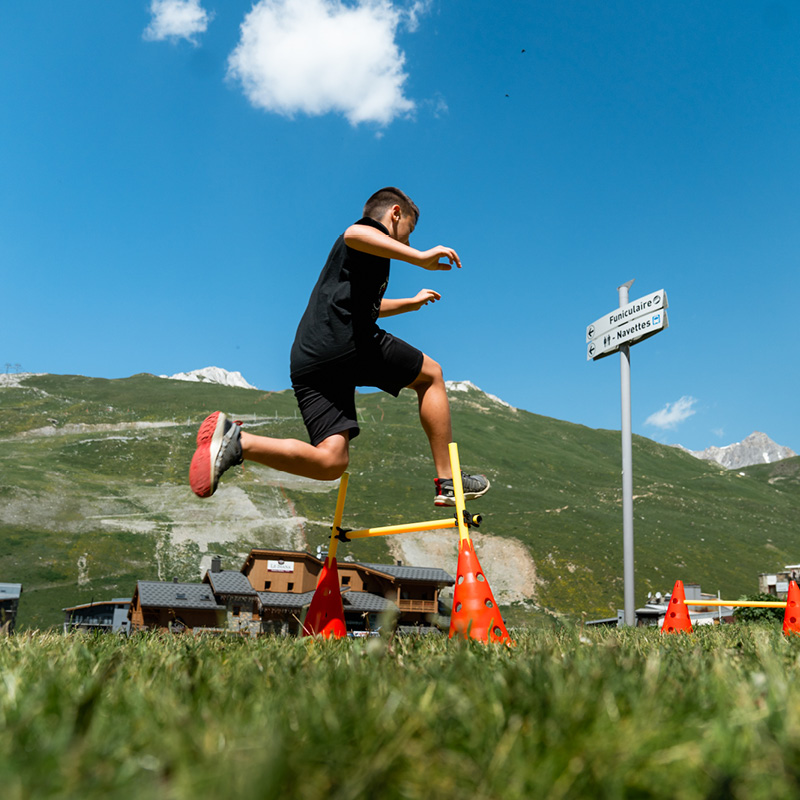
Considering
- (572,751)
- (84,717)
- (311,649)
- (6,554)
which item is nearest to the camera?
(572,751)

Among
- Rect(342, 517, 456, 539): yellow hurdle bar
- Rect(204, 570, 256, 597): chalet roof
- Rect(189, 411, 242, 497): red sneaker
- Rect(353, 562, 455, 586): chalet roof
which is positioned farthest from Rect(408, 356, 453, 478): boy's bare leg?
Rect(353, 562, 455, 586): chalet roof

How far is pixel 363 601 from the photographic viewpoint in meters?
45.9

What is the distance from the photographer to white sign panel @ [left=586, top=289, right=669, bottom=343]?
11541 mm

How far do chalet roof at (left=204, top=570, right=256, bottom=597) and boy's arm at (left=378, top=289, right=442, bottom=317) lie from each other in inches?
1669

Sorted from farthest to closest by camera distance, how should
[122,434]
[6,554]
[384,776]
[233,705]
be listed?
[122,434] → [6,554] → [233,705] → [384,776]

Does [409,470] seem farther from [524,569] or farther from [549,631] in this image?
[549,631]

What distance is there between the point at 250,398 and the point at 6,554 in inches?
3627

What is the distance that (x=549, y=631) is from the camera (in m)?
2.88

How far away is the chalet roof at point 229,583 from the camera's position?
143 ft

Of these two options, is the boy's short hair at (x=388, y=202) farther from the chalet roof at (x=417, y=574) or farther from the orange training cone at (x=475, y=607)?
the chalet roof at (x=417, y=574)

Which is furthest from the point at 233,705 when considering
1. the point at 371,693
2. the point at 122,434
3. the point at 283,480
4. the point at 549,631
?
the point at 122,434

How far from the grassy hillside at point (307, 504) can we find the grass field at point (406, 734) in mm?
48133

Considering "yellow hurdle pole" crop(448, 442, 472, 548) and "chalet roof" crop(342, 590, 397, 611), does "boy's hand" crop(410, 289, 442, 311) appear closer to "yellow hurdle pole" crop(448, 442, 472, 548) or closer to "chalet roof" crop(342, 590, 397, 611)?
"yellow hurdle pole" crop(448, 442, 472, 548)

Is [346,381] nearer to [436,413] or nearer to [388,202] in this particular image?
[436,413]
